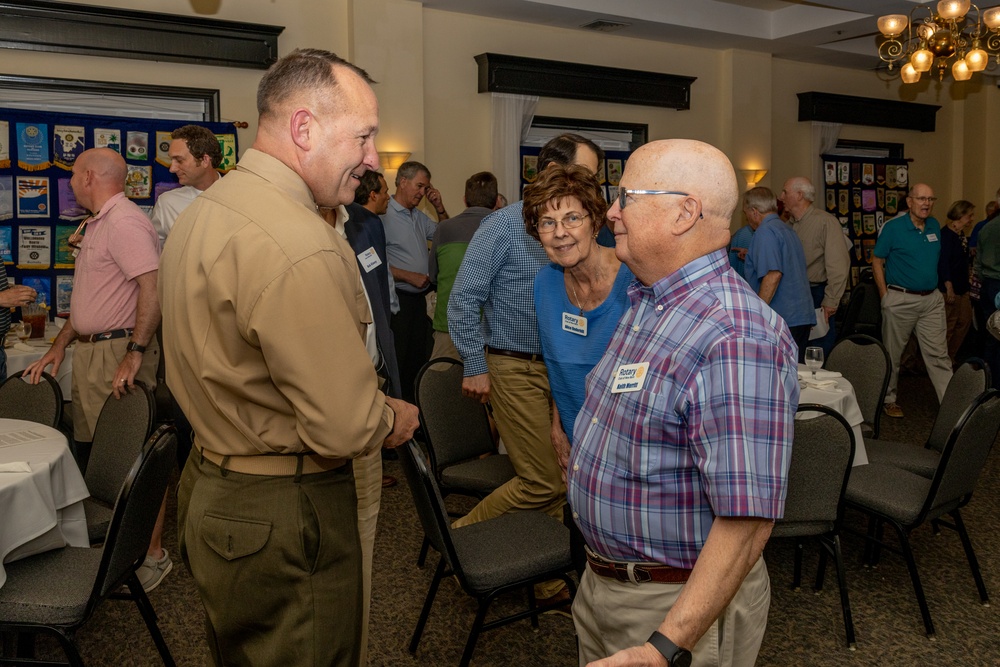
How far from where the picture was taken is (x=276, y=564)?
1.63 m

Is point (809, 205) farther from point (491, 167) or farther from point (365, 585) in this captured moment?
point (365, 585)

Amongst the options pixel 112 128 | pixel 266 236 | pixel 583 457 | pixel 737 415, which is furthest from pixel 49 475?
pixel 112 128

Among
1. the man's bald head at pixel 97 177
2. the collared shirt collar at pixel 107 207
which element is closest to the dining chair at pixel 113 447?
the collared shirt collar at pixel 107 207

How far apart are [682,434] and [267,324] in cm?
72

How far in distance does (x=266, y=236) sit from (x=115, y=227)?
2176 mm

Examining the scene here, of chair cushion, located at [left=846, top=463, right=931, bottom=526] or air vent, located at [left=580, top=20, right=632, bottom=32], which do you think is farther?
air vent, located at [left=580, top=20, right=632, bottom=32]

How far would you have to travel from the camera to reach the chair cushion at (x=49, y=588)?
7.64 ft

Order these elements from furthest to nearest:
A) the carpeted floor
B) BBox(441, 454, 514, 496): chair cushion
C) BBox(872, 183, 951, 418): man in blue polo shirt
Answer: BBox(872, 183, 951, 418): man in blue polo shirt → BBox(441, 454, 514, 496): chair cushion → the carpeted floor

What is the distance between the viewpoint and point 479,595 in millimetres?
2459

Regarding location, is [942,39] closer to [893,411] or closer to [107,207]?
[893,411]

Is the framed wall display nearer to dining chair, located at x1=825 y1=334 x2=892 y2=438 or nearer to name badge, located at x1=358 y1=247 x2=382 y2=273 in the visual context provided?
dining chair, located at x1=825 y1=334 x2=892 y2=438

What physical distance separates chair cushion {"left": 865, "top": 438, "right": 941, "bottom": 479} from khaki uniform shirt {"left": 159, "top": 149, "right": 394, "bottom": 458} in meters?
2.82

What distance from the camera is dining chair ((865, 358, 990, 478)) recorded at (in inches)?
136

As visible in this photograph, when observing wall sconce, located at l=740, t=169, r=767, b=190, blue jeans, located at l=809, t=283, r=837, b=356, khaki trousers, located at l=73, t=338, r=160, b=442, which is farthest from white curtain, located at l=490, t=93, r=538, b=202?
khaki trousers, located at l=73, t=338, r=160, b=442
